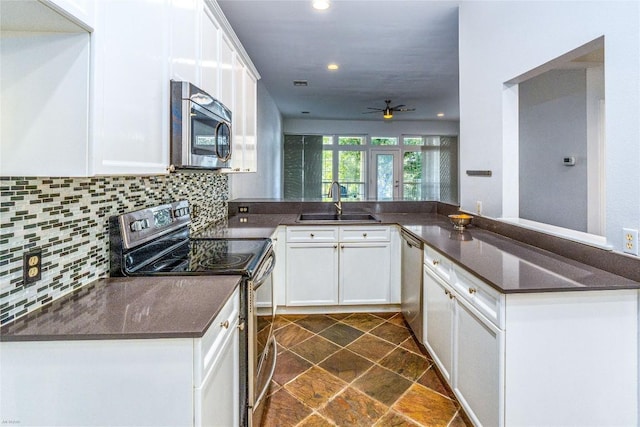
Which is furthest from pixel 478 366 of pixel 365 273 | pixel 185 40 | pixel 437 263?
pixel 185 40

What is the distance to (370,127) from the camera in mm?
8352

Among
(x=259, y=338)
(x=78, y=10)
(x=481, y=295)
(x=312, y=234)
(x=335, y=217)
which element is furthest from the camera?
(x=335, y=217)

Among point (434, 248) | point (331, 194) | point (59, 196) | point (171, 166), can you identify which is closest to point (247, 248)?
point (171, 166)

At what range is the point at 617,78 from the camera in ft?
4.94

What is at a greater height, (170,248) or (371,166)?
(371,166)

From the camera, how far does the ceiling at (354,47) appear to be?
117 inches

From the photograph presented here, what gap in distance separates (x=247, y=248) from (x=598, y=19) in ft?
6.86

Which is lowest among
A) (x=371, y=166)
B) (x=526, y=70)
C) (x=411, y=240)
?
A: (x=411, y=240)

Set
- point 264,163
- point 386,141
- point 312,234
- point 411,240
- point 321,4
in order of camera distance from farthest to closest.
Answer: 1. point 386,141
2. point 264,163
3. point 312,234
4. point 321,4
5. point 411,240

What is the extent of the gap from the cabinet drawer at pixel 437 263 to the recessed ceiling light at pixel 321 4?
2.11m

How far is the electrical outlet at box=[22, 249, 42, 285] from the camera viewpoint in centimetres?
108

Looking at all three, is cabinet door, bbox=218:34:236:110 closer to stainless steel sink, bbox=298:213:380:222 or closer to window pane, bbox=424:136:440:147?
stainless steel sink, bbox=298:213:380:222

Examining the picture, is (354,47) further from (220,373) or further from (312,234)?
(220,373)

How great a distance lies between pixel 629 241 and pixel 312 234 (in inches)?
86.0
